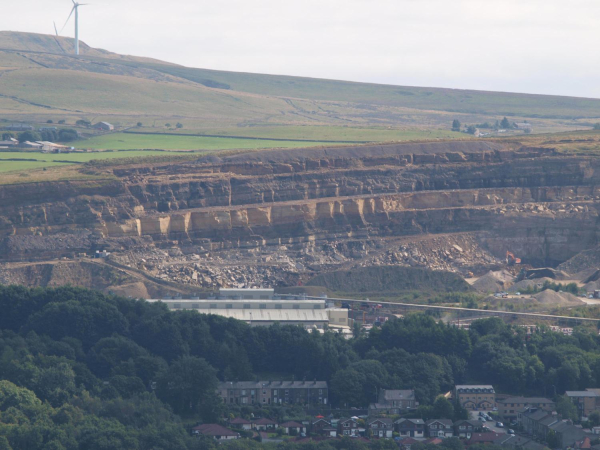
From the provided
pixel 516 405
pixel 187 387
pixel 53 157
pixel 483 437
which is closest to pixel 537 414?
pixel 516 405

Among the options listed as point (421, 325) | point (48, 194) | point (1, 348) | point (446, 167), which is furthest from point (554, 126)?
point (1, 348)

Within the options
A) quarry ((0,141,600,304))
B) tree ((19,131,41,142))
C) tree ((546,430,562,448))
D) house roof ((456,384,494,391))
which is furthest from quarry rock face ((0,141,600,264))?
tree ((546,430,562,448))

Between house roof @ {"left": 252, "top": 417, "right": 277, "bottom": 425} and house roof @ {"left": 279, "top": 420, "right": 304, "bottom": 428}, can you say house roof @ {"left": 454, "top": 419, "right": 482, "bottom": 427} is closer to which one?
house roof @ {"left": 279, "top": 420, "right": 304, "bottom": 428}

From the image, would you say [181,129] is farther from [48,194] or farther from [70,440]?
[70,440]

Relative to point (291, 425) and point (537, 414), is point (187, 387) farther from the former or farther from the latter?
point (537, 414)

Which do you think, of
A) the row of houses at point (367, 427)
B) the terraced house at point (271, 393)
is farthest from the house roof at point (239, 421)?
the terraced house at point (271, 393)
